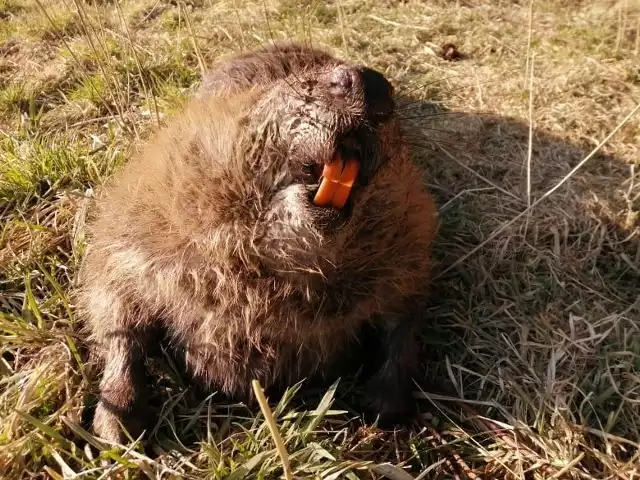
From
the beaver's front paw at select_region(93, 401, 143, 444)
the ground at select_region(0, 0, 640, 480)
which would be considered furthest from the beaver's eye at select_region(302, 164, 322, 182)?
the beaver's front paw at select_region(93, 401, 143, 444)

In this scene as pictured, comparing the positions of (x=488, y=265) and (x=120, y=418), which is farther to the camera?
(x=488, y=265)

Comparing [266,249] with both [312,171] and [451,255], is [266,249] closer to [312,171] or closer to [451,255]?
[312,171]

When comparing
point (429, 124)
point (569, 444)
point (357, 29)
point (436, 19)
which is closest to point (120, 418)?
point (569, 444)

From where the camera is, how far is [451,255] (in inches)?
106

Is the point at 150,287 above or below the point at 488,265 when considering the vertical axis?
above

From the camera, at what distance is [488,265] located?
8.59ft

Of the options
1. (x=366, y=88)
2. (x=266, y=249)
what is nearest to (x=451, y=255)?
(x=266, y=249)

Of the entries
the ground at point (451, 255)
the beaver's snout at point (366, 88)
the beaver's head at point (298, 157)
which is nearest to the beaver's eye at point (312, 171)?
the beaver's head at point (298, 157)

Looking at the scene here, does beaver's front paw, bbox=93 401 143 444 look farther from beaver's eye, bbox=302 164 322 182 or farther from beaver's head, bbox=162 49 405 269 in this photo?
beaver's eye, bbox=302 164 322 182

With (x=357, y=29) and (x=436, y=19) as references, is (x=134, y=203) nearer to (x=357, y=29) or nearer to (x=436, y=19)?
(x=357, y=29)

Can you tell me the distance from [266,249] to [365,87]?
545 millimetres

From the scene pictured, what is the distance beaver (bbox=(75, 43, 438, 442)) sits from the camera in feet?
5.19

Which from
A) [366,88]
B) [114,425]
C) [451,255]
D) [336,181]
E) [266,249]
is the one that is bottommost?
[451,255]

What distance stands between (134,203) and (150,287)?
0.30 metres
